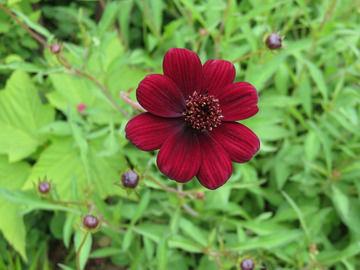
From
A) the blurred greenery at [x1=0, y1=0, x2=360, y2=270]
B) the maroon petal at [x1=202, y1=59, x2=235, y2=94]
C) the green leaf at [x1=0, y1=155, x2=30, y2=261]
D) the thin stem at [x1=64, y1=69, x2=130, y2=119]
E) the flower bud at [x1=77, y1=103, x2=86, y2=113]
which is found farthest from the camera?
the flower bud at [x1=77, y1=103, x2=86, y2=113]

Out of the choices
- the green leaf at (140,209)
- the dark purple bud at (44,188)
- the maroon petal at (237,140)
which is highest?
the maroon petal at (237,140)

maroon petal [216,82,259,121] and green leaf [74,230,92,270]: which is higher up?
maroon petal [216,82,259,121]

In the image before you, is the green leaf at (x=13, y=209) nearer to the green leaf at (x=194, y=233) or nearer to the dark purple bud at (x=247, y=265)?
the green leaf at (x=194, y=233)

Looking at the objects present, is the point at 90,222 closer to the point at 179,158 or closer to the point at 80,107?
the point at 179,158

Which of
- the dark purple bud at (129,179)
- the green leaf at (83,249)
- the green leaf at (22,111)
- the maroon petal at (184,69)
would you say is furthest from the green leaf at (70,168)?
the maroon petal at (184,69)

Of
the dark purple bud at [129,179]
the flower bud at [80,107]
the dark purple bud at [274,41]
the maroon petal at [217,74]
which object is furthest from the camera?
the flower bud at [80,107]

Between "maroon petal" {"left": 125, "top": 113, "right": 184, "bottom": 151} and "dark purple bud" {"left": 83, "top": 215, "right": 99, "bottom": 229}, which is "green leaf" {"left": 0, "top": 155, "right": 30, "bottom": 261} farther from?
"maroon petal" {"left": 125, "top": 113, "right": 184, "bottom": 151}

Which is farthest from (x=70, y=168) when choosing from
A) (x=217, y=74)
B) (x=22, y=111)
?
(x=217, y=74)

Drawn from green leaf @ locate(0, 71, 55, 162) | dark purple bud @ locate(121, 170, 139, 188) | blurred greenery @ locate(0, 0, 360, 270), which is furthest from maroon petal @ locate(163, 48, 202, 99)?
green leaf @ locate(0, 71, 55, 162)

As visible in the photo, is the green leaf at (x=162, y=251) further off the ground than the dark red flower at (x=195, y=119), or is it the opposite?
the dark red flower at (x=195, y=119)
